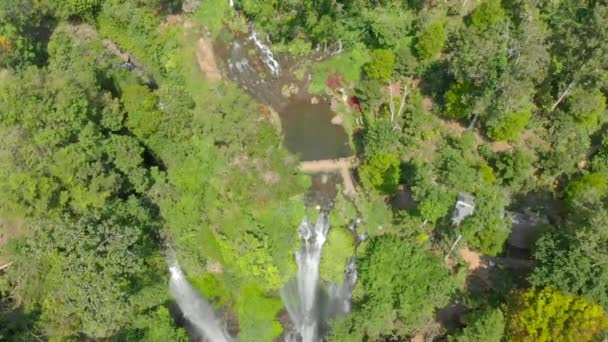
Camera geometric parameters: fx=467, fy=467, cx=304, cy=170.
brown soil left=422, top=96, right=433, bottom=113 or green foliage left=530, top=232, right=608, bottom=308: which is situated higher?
brown soil left=422, top=96, right=433, bottom=113

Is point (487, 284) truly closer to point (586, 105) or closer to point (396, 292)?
point (396, 292)

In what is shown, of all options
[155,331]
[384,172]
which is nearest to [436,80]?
[384,172]

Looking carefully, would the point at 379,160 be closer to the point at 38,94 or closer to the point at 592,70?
the point at 592,70

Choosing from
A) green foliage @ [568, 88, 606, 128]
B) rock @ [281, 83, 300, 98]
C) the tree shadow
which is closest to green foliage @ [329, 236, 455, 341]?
the tree shadow

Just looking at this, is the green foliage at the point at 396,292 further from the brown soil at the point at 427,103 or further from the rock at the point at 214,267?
the brown soil at the point at 427,103

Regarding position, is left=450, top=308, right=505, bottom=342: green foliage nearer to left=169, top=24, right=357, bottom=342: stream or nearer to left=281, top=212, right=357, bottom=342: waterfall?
left=281, top=212, right=357, bottom=342: waterfall

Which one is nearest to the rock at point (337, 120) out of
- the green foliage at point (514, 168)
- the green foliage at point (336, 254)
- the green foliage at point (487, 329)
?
the green foliage at point (336, 254)
